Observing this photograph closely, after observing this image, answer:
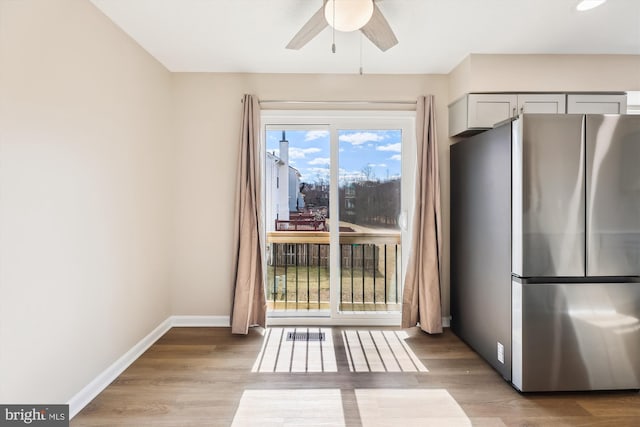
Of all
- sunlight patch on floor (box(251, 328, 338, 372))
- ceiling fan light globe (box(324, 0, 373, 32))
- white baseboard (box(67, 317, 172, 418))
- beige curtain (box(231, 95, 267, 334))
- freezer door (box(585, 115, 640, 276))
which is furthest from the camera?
beige curtain (box(231, 95, 267, 334))

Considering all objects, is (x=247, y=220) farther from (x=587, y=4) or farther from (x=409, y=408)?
(x=587, y=4)

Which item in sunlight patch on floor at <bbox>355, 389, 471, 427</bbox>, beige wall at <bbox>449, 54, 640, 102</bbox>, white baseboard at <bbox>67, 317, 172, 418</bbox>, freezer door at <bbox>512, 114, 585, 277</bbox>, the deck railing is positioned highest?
beige wall at <bbox>449, 54, 640, 102</bbox>

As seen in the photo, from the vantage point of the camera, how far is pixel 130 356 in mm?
2545

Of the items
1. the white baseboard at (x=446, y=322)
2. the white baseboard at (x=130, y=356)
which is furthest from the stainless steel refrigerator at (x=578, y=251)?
the white baseboard at (x=130, y=356)

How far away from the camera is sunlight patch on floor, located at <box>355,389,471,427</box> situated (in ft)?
6.18

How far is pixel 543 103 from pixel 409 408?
8.96ft

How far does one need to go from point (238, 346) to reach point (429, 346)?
66.7 inches

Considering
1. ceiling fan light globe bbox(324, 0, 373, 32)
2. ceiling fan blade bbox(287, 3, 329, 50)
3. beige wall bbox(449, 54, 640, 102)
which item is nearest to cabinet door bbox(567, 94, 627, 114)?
beige wall bbox(449, 54, 640, 102)

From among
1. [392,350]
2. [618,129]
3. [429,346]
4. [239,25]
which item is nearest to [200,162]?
[239,25]

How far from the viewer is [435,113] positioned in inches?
126

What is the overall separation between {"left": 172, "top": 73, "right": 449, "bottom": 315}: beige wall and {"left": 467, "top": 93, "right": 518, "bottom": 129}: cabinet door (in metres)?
0.45

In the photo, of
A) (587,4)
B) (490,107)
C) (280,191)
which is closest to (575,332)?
(490,107)

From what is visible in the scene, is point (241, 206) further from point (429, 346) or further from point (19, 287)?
point (429, 346)

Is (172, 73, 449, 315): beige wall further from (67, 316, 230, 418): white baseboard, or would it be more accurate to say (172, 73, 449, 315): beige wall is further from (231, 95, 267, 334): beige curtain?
(231, 95, 267, 334): beige curtain
